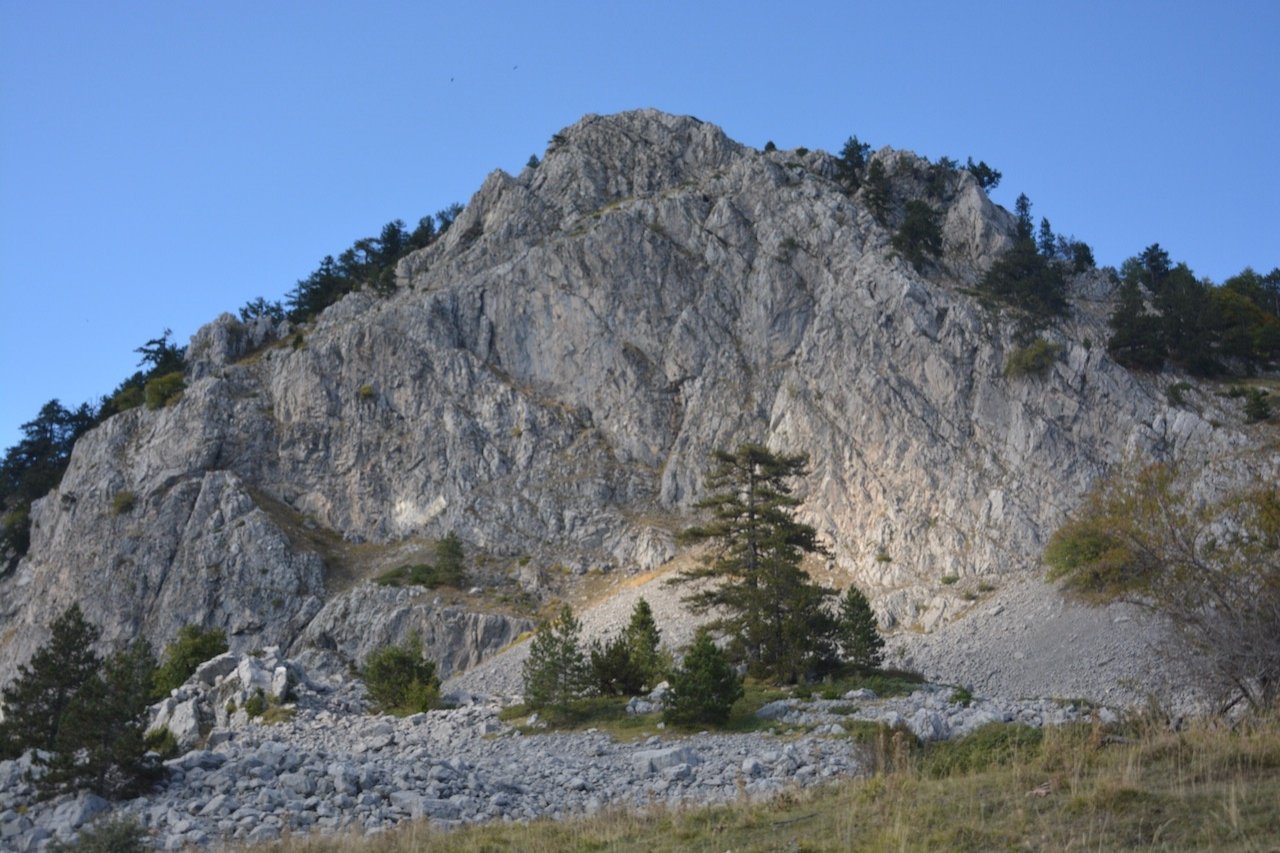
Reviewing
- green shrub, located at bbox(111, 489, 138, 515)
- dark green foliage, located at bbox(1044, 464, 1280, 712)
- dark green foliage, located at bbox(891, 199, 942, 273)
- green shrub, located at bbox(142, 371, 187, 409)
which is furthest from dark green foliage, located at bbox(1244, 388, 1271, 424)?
green shrub, located at bbox(142, 371, 187, 409)

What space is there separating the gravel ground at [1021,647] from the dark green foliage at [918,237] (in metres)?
28.3

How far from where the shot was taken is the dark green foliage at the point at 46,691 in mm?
18453

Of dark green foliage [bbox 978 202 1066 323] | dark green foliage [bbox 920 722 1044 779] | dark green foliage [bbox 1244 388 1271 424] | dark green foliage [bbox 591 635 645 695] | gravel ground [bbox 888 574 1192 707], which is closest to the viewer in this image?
dark green foliage [bbox 920 722 1044 779]

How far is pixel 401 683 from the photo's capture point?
105ft

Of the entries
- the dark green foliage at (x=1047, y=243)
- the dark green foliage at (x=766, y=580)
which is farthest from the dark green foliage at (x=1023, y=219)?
the dark green foliage at (x=766, y=580)

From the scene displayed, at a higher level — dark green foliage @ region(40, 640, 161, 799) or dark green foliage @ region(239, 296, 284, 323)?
dark green foliage @ region(239, 296, 284, 323)

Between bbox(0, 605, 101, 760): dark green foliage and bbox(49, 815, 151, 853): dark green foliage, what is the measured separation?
22.3 feet

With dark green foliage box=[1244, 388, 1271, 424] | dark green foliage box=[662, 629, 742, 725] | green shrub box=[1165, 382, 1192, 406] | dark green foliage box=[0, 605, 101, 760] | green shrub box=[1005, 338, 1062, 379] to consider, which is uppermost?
green shrub box=[1005, 338, 1062, 379]

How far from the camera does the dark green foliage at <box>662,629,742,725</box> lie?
22594mm

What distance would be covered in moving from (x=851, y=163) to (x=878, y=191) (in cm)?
769

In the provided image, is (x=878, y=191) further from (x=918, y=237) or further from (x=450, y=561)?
(x=450, y=561)

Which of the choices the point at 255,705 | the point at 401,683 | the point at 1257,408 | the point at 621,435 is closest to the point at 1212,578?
the point at 401,683

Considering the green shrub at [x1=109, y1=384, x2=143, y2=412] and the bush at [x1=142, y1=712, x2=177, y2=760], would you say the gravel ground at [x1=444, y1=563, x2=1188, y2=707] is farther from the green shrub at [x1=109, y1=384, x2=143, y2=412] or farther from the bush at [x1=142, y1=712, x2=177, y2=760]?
the green shrub at [x1=109, y1=384, x2=143, y2=412]

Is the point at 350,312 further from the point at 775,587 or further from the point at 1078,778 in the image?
the point at 1078,778
